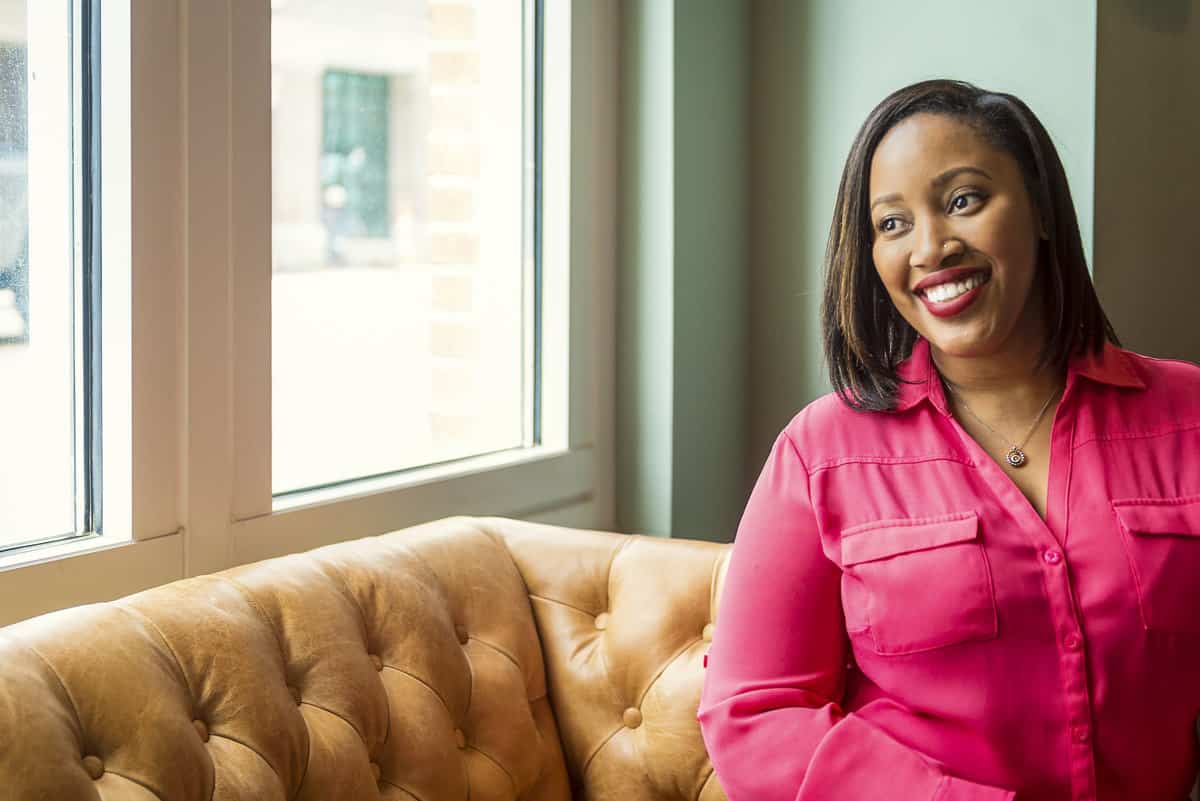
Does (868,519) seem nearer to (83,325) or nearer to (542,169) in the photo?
(83,325)

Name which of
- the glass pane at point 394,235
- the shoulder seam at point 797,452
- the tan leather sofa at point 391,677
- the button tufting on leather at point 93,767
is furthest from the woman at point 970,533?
the glass pane at point 394,235

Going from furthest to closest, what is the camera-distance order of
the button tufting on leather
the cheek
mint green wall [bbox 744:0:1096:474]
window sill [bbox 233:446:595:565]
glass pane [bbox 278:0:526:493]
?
mint green wall [bbox 744:0:1096:474]
glass pane [bbox 278:0:526:493]
window sill [bbox 233:446:595:565]
the cheek
the button tufting on leather

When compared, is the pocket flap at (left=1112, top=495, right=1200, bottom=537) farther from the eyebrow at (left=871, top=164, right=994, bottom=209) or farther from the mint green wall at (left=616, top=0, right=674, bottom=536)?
the mint green wall at (left=616, top=0, right=674, bottom=536)

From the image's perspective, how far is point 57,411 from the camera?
150cm

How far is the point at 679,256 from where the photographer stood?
2.30m

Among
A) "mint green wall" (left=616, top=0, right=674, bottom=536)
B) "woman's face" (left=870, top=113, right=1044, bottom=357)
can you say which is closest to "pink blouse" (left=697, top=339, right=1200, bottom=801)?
"woman's face" (left=870, top=113, right=1044, bottom=357)

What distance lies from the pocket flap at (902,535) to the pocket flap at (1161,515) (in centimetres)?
15

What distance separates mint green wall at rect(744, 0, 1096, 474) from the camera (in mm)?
2023

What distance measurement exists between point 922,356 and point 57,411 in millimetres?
1044

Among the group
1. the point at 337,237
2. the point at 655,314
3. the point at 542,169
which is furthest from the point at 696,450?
the point at 337,237

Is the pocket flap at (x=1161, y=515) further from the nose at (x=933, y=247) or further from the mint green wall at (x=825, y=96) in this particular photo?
the mint green wall at (x=825, y=96)

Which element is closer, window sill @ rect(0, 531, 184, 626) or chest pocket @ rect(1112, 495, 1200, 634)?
chest pocket @ rect(1112, 495, 1200, 634)

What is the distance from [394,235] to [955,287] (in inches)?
40.5

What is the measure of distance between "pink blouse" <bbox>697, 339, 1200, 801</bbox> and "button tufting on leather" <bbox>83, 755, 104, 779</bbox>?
625 millimetres
